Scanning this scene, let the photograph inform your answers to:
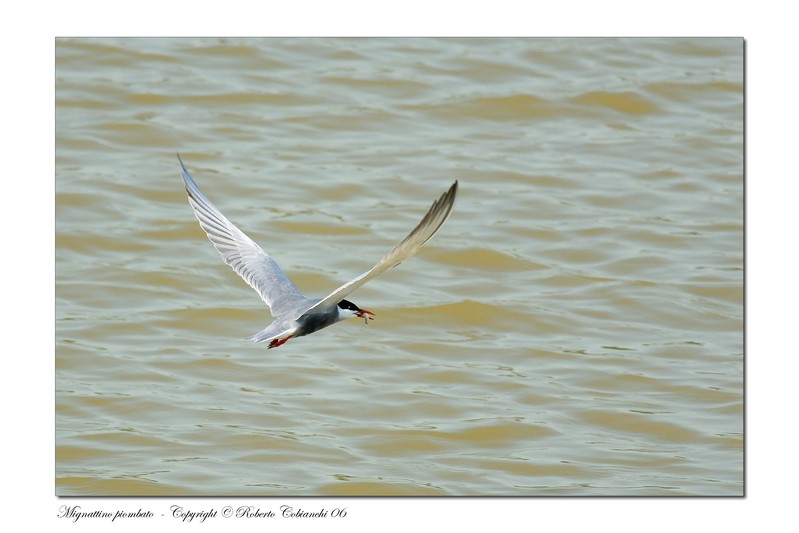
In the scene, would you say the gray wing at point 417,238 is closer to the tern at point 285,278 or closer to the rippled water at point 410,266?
the tern at point 285,278

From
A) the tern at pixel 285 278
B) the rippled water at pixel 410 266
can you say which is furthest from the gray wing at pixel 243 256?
the rippled water at pixel 410 266

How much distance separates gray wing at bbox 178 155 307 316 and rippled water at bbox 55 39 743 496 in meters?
1.38

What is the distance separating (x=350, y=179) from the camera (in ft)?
36.3

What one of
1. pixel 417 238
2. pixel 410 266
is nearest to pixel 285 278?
pixel 417 238

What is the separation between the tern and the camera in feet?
15.4

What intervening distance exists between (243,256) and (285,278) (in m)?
0.34

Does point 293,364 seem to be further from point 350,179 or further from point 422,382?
point 350,179

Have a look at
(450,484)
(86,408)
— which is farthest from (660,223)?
(86,408)

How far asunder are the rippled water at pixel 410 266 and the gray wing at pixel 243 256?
138 centimetres

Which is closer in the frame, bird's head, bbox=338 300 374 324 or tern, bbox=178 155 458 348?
tern, bbox=178 155 458 348

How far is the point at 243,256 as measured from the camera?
671 centimetres

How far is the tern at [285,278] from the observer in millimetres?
4699

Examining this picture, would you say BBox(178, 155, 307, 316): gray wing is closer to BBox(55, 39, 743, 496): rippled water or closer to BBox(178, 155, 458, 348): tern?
BBox(178, 155, 458, 348): tern

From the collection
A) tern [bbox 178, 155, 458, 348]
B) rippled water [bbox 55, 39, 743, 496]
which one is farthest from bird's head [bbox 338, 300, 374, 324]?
rippled water [bbox 55, 39, 743, 496]
